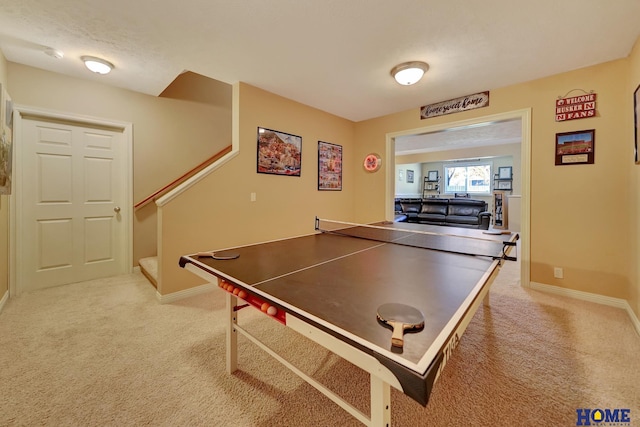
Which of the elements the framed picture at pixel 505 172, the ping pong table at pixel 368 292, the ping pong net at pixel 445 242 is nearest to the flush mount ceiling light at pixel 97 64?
the ping pong table at pixel 368 292

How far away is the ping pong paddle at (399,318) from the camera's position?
2.30 ft

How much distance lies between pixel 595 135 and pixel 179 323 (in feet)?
14.5

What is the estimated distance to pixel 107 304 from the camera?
256 cm

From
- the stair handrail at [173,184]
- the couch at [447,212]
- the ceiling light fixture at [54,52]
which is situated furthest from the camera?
the couch at [447,212]

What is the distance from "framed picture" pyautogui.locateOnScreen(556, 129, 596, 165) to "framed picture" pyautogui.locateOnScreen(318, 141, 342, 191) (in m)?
2.82

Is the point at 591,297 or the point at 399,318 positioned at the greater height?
the point at 399,318

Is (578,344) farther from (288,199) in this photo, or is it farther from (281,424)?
(288,199)

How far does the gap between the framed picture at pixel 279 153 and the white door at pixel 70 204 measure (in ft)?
6.09

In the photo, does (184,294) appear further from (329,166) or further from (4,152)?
(329,166)

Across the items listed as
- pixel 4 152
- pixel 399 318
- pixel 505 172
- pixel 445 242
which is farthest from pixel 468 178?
pixel 4 152

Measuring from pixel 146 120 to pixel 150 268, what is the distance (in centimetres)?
202

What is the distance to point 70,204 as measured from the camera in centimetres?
308

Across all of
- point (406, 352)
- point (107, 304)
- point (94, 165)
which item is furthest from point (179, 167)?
point (406, 352)

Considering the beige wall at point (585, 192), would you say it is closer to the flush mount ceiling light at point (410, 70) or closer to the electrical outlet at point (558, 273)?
the electrical outlet at point (558, 273)
